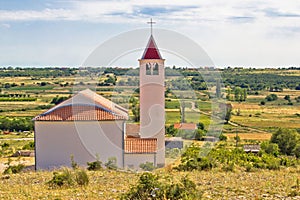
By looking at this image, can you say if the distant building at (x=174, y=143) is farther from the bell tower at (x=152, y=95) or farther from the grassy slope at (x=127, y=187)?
the grassy slope at (x=127, y=187)

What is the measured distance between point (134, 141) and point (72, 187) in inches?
408

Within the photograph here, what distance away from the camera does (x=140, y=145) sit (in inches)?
888

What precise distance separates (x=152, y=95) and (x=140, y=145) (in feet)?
9.59

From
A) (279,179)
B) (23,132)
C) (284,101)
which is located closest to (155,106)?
(279,179)

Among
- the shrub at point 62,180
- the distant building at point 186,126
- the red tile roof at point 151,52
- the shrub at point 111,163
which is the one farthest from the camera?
the distant building at point 186,126

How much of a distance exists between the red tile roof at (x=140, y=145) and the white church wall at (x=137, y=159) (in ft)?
0.64

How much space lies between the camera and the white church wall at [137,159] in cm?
2206

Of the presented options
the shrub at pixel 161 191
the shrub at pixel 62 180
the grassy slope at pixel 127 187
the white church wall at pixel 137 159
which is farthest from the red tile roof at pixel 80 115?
the shrub at pixel 161 191

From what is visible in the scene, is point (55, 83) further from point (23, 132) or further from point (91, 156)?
point (91, 156)

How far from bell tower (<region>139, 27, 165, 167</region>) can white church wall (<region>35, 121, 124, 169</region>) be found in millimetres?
2495

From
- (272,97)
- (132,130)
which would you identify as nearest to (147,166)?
(132,130)

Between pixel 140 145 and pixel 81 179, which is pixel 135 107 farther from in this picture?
pixel 81 179

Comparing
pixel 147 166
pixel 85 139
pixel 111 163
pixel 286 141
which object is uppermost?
pixel 85 139

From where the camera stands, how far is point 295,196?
34.2 ft
